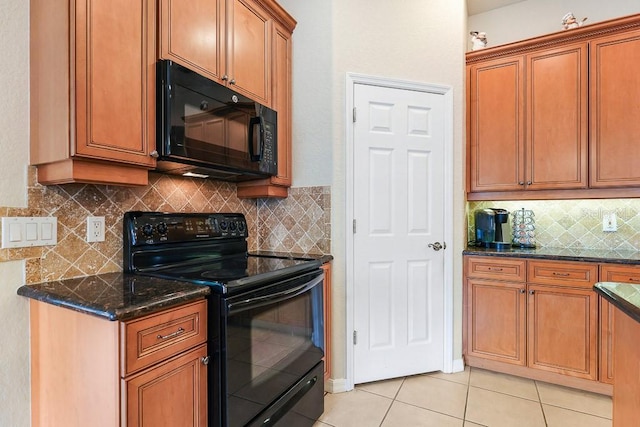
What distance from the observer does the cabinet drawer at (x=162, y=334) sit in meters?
1.00

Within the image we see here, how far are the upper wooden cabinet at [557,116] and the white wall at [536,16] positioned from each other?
490 mm

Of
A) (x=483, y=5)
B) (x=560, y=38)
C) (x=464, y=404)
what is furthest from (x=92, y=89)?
(x=483, y=5)

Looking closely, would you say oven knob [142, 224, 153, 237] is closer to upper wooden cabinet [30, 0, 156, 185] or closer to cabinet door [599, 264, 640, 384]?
upper wooden cabinet [30, 0, 156, 185]

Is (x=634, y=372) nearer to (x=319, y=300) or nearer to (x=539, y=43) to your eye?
(x=319, y=300)

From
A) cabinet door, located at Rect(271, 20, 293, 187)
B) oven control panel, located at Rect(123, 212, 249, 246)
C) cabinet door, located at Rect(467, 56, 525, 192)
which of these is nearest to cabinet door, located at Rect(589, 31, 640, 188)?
cabinet door, located at Rect(467, 56, 525, 192)

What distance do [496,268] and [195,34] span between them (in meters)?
2.39

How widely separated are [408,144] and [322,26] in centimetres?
98

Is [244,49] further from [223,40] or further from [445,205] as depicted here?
[445,205]

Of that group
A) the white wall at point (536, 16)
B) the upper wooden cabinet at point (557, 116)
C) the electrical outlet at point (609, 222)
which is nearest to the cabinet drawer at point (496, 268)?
the upper wooden cabinet at point (557, 116)

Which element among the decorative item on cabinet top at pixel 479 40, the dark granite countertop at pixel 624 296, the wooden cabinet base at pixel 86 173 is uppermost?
the decorative item on cabinet top at pixel 479 40

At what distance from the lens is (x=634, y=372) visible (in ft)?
3.47

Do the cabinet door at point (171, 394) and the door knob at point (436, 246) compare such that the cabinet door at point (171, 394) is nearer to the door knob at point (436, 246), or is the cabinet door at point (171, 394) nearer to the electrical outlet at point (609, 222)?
the door knob at point (436, 246)

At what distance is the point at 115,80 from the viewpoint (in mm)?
1243

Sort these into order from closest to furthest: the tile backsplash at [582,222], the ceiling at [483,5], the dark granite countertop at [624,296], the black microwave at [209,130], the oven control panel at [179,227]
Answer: the dark granite countertop at [624,296]
the black microwave at [209,130]
the oven control panel at [179,227]
the tile backsplash at [582,222]
the ceiling at [483,5]
